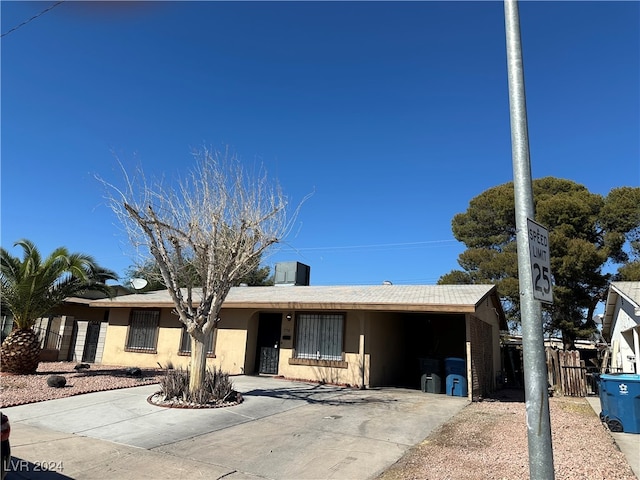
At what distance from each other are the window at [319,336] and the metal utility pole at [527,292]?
11.0 metres

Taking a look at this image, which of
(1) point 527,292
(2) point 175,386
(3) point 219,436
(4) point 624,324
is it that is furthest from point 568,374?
(1) point 527,292

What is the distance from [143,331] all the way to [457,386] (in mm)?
12761

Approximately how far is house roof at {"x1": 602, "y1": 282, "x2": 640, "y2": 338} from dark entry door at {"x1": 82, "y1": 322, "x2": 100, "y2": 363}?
66.0 ft

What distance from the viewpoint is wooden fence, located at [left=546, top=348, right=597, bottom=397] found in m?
14.4

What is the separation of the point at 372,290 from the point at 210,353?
6.54 meters

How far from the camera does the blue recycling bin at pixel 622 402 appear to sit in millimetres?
8047

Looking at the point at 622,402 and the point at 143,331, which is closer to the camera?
the point at 622,402

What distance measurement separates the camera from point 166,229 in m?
10.4

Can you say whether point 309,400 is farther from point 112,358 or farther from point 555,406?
point 112,358

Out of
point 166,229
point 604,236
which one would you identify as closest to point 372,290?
point 166,229

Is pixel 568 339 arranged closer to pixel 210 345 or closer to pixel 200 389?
pixel 210 345

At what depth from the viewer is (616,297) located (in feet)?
48.1

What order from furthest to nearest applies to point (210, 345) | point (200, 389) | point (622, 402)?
point (210, 345) < point (200, 389) < point (622, 402)

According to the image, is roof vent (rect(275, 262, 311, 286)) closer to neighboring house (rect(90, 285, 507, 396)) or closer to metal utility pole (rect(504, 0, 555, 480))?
neighboring house (rect(90, 285, 507, 396))
